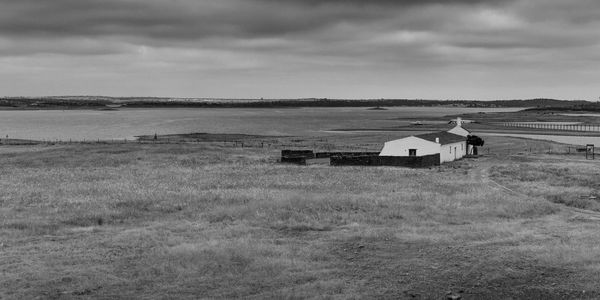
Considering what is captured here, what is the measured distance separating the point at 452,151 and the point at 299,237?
40435mm

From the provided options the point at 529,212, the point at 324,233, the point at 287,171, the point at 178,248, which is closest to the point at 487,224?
the point at 529,212

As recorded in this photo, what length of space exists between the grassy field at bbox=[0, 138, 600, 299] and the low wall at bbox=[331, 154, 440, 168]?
8548mm

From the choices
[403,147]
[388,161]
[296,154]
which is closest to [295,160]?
Answer: [296,154]

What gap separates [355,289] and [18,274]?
28.9ft

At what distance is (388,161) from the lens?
168ft

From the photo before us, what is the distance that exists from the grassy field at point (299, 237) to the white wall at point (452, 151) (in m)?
14.3

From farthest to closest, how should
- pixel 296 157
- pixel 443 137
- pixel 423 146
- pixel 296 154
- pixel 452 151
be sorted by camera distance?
pixel 452 151
pixel 443 137
pixel 296 154
pixel 296 157
pixel 423 146

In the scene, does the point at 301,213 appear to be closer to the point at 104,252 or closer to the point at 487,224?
the point at 487,224

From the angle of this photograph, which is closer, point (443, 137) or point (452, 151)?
→ point (443, 137)

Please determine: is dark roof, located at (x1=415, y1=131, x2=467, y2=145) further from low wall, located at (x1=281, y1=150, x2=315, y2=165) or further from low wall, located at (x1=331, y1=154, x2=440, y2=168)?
low wall, located at (x1=281, y1=150, x2=315, y2=165)

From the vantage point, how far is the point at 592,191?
33.8 metres

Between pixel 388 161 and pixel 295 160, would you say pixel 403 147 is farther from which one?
pixel 295 160

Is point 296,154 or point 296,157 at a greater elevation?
point 296,154

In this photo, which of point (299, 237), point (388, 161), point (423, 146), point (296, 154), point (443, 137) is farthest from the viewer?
point (443, 137)
